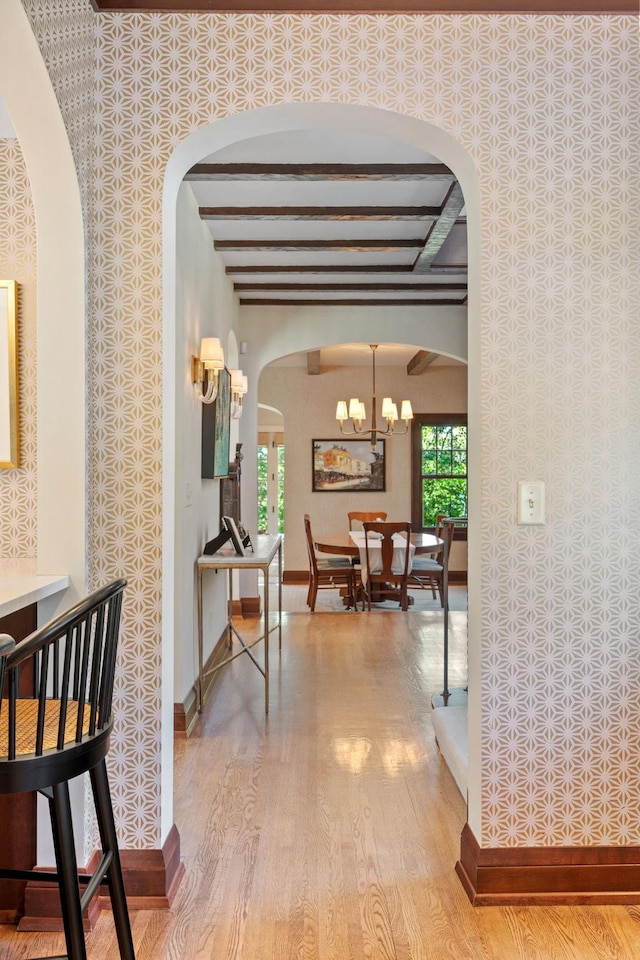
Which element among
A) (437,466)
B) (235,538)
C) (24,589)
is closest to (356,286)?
(235,538)

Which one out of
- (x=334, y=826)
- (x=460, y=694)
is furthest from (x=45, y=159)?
(x=460, y=694)

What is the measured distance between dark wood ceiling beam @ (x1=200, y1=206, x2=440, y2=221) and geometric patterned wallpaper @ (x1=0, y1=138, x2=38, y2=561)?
1924 mm

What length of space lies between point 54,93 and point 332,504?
8264 mm

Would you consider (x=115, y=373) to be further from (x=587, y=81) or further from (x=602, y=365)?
(x=587, y=81)

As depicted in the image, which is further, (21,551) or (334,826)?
(334,826)

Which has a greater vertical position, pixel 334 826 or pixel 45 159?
pixel 45 159

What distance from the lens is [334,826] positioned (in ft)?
8.77

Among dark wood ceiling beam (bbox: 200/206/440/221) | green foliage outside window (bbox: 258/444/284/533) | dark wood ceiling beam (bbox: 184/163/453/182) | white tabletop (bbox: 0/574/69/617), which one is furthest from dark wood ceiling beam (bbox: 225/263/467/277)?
green foliage outside window (bbox: 258/444/284/533)

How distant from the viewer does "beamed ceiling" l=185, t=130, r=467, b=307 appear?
3.54 meters

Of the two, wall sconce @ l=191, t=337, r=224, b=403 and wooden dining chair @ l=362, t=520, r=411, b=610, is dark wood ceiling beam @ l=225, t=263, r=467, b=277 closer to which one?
wall sconce @ l=191, t=337, r=224, b=403

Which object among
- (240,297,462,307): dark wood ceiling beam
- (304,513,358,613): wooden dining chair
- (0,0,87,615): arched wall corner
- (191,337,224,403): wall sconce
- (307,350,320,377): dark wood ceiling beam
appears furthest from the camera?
(307,350,320,377): dark wood ceiling beam

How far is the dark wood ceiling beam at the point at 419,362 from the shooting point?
8160 millimetres

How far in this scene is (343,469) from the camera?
10.1 m

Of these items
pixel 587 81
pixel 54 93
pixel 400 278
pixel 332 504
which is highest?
pixel 400 278
